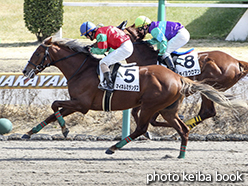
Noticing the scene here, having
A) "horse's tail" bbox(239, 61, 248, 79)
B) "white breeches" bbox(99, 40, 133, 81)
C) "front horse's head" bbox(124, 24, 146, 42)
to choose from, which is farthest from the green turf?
"white breeches" bbox(99, 40, 133, 81)

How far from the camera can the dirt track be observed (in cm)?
460

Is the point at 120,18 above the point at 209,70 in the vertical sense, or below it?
above

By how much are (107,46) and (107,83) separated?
56 centimetres

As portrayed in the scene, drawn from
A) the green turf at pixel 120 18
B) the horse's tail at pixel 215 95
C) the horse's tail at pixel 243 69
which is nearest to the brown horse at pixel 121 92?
the horse's tail at pixel 215 95

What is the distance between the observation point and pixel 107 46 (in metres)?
5.55

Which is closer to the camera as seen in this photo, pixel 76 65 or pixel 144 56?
pixel 76 65

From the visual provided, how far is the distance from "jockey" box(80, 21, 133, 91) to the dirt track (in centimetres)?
117

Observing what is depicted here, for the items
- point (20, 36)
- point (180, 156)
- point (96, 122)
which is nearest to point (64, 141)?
point (96, 122)

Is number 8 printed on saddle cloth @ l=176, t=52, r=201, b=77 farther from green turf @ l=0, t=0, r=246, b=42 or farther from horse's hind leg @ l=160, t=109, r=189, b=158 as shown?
green turf @ l=0, t=0, r=246, b=42

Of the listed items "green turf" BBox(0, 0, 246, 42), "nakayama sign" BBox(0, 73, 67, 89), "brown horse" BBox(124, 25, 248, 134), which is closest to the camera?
"brown horse" BBox(124, 25, 248, 134)

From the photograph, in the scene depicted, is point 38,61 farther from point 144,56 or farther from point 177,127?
point 177,127

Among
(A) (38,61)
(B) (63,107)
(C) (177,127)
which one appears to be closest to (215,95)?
(C) (177,127)

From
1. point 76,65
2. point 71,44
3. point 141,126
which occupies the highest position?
point 71,44

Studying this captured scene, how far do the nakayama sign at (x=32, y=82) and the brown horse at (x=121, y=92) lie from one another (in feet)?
7.42
